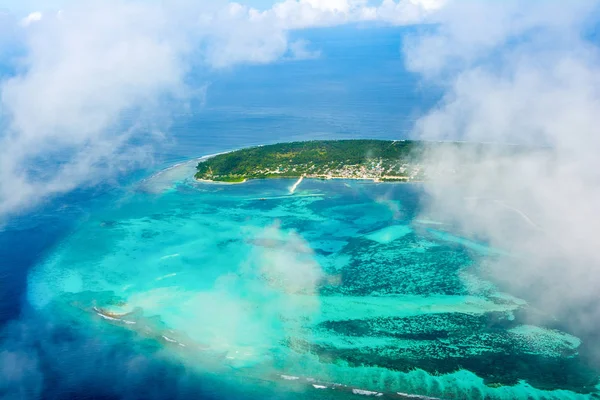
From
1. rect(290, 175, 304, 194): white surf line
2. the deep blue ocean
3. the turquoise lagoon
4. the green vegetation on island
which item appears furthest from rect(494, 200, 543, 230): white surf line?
rect(290, 175, 304, 194): white surf line

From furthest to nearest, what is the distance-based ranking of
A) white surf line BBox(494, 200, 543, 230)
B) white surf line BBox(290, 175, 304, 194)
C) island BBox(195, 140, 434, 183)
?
island BBox(195, 140, 434, 183) → white surf line BBox(290, 175, 304, 194) → white surf line BBox(494, 200, 543, 230)

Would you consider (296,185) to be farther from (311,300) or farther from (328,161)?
(311,300)

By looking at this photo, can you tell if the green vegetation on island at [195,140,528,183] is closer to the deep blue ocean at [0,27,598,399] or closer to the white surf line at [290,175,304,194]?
the white surf line at [290,175,304,194]

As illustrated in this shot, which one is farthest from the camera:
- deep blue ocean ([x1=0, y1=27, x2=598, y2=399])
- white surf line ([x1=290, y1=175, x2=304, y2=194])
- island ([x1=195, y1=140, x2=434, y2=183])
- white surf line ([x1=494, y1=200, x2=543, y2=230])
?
island ([x1=195, y1=140, x2=434, y2=183])

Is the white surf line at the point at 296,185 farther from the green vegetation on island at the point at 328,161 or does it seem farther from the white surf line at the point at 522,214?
the white surf line at the point at 522,214

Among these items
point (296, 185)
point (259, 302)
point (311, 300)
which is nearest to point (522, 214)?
point (311, 300)

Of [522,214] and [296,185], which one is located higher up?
[296,185]
